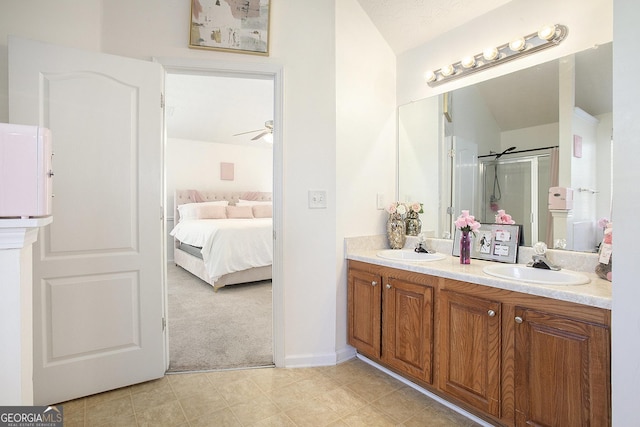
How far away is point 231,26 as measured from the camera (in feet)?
7.08

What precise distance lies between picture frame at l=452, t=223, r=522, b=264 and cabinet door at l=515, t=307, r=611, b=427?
0.61 m

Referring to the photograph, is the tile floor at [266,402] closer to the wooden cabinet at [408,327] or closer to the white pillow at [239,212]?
the wooden cabinet at [408,327]

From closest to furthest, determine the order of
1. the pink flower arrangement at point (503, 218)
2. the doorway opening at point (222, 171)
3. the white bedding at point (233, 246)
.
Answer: the pink flower arrangement at point (503, 218), the doorway opening at point (222, 171), the white bedding at point (233, 246)

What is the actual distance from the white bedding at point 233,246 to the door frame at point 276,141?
194cm

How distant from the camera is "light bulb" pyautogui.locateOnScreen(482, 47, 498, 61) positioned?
2.06 m

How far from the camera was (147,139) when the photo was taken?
6.61ft

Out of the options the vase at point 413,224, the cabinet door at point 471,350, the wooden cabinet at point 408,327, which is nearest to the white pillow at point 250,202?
the vase at point 413,224

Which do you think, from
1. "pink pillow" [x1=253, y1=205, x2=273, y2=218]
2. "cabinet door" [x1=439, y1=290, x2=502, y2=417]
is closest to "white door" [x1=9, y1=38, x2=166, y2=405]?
"cabinet door" [x1=439, y1=290, x2=502, y2=417]

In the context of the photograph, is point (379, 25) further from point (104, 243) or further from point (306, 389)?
point (306, 389)

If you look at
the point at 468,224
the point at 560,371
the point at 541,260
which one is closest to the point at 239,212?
the point at 468,224

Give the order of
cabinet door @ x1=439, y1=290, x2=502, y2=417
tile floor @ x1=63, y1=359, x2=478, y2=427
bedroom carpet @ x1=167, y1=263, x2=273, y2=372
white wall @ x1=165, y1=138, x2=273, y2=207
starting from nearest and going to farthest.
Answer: cabinet door @ x1=439, y1=290, x2=502, y2=417 < tile floor @ x1=63, y1=359, x2=478, y2=427 < bedroom carpet @ x1=167, y1=263, x2=273, y2=372 < white wall @ x1=165, y1=138, x2=273, y2=207

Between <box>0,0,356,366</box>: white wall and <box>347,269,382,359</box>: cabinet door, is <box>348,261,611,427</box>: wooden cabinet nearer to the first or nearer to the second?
<box>347,269,382,359</box>: cabinet door

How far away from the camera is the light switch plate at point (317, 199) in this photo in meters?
2.28

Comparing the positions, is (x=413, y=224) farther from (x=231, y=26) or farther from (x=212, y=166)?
(x=212, y=166)
